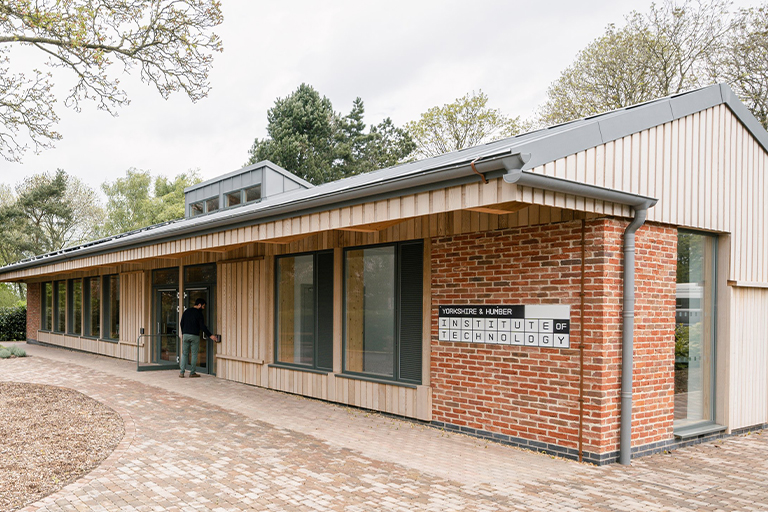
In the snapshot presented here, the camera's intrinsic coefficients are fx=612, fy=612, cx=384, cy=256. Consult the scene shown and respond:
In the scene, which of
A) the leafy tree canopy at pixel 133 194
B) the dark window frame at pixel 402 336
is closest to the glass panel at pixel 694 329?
the dark window frame at pixel 402 336

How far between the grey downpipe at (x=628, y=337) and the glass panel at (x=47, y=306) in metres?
21.4

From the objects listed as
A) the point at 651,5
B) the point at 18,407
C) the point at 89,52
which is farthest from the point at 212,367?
the point at 651,5

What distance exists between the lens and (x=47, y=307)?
74.7ft

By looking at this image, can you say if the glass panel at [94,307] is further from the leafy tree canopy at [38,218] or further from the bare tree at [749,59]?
the leafy tree canopy at [38,218]

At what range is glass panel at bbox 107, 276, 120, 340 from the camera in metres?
17.3

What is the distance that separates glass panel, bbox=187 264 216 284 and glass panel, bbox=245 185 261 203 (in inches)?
218

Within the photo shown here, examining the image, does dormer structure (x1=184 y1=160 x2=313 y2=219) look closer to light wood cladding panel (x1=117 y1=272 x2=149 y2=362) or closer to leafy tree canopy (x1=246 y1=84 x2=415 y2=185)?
light wood cladding panel (x1=117 y1=272 x2=149 y2=362)

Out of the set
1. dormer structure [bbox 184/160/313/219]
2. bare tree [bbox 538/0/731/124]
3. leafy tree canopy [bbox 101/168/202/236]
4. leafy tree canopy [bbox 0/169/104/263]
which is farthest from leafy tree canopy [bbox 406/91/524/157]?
leafy tree canopy [bbox 101/168/202/236]

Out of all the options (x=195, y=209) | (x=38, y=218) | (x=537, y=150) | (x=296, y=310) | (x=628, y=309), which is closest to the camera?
(x=537, y=150)

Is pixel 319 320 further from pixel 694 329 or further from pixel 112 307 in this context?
pixel 112 307

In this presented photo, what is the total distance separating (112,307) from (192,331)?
245 inches

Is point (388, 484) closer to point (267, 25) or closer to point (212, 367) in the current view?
point (212, 367)

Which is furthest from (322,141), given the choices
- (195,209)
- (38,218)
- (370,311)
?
(370,311)

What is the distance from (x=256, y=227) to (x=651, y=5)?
17.3m
